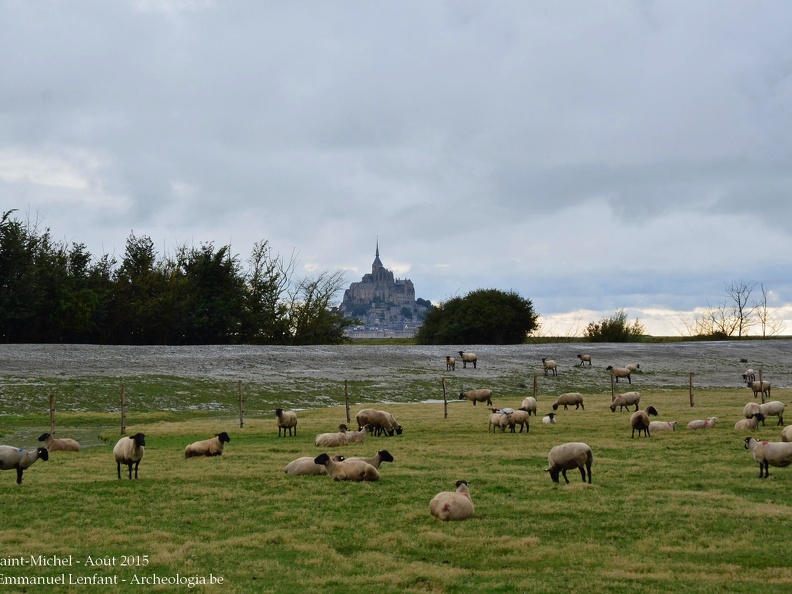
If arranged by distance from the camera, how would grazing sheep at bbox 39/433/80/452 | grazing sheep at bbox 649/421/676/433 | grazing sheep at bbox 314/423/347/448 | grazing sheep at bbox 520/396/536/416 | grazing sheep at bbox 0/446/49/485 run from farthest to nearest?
grazing sheep at bbox 520/396/536/416 < grazing sheep at bbox 649/421/676/433 < grazing sheep at bbox 39/433/80/452 < grazing sheep at bbox 314/423/347/448 < grazing sheep at bbox 0/446/49/485

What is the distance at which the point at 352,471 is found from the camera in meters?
21.1

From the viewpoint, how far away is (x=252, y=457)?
26031 millimetres

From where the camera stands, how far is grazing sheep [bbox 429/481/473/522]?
16.3 meters

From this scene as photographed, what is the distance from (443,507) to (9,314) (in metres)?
69.2

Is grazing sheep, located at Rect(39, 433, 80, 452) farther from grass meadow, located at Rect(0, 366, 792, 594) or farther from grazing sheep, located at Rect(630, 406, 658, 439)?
grazing sheep, located at Rect(630, 406, 658, 439)

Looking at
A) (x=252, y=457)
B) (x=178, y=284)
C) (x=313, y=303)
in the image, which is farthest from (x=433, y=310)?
(x=252, y=457)

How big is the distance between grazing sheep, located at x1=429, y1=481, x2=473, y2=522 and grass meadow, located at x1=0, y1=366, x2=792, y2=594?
292mm

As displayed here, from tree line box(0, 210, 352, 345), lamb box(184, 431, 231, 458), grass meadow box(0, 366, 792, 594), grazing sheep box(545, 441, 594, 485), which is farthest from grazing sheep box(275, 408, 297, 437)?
tree line box(0, 210, 352, 345)

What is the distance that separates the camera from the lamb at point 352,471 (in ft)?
68.8

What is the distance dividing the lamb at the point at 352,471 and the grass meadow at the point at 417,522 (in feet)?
1.53

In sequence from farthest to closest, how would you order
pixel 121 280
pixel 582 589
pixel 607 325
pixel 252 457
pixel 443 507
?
pixel 607 325 → pixel 121 280 → pixel 252 457 → pixel 443 507 → pixel 582 589

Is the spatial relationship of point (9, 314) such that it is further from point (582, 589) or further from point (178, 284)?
point (582, 589)

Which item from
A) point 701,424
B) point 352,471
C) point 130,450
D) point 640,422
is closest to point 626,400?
point 701,424

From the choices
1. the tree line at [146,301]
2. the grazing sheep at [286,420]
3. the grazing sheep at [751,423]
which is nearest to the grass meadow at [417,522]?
the grazing sheep at [751,423]
